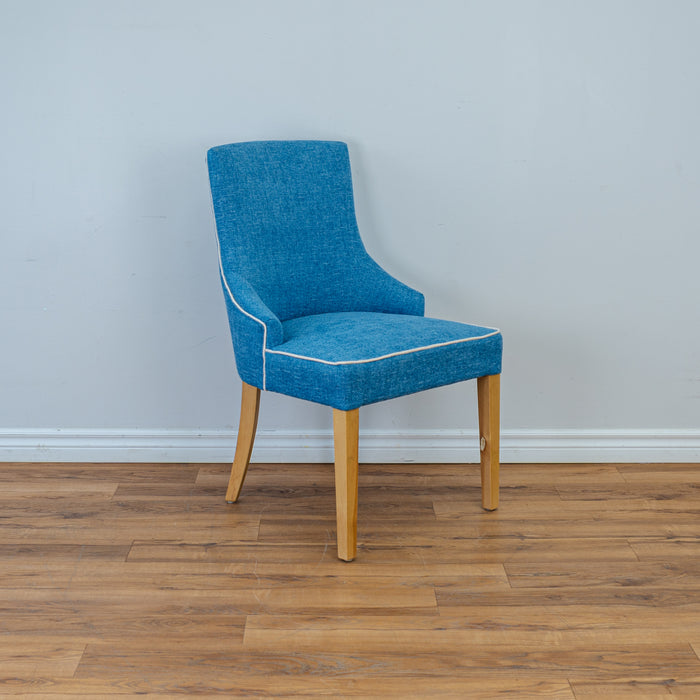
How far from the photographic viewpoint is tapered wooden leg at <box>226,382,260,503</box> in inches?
83.0

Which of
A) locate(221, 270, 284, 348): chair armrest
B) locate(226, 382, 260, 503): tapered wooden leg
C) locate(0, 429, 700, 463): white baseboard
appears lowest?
locate(0, 429, 700, 463): white baseboard

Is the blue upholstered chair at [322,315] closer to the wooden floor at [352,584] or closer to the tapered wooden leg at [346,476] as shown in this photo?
the tapered wooden leg at [346,476]

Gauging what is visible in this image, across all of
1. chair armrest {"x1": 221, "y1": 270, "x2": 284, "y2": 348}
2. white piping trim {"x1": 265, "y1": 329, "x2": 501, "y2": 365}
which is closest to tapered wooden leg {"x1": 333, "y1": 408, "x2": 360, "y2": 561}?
white piping trim {"x1": 265, "y1": 329, "x2": 501, "y2": 365}

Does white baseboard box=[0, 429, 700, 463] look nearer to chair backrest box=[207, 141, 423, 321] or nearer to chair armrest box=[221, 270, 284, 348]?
chair backrest box=[207, 141, 423, 321]

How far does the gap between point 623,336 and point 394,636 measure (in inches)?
52.1

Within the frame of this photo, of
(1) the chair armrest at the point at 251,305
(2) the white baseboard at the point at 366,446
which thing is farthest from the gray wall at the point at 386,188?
(1) the chair armrest at the point at 251,305

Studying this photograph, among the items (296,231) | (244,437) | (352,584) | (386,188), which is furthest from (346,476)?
(386,188)

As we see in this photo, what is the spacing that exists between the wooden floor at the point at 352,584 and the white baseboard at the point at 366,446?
0.18ft

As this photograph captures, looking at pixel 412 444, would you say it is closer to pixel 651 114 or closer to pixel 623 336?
pixel 623 336

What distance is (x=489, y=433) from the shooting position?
207cm

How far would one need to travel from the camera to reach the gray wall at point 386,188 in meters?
2.25

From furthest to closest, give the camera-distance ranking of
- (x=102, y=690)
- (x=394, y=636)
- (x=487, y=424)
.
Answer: (x=487, y=424) < (x=394, y=636) < (x=102, y=690)

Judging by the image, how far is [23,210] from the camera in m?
2.34

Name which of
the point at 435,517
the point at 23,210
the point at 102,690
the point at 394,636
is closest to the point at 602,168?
the point at 435,517
